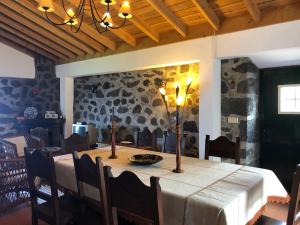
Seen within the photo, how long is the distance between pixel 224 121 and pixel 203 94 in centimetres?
52

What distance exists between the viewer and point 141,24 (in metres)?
3.91

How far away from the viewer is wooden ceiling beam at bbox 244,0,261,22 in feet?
9.78

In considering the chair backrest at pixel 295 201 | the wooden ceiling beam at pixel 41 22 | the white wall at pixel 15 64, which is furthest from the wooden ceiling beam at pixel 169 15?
the white wall at pixel 15 64

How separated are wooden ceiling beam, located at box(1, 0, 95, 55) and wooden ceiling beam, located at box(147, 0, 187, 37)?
2.07m

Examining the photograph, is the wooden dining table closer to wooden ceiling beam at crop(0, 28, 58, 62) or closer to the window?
the window

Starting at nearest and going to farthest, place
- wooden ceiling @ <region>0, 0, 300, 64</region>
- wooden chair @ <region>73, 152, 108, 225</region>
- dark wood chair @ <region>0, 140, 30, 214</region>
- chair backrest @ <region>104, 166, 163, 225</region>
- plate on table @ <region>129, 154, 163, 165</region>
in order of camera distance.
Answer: chair backrest @ <region>104, 166, 163, 225</region> < wooden chair @ <region>73, 152, 108, 225</region> < plate on table @ <region>129, 154, 163, 165</region> < dark wood chair @ <region>0, 140, 30, 214</region> < wooden ceiling @ <region>0, 0, 300, 64</region>

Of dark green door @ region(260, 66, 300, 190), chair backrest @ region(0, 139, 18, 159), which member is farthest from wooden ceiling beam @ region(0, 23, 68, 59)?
dark green door @ region(260, 66, 300, 190)

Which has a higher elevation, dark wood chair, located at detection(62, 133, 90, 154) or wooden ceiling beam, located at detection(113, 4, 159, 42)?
wooden ceiling beam, located at detection(113, 4, 159, 42)

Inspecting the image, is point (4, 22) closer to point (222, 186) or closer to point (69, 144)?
point (69, 144)

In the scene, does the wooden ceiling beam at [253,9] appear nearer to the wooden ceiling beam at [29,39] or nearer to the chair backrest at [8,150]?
the chair backrest at [8,150]

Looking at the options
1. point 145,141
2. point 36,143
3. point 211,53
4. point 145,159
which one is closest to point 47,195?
point 145,159

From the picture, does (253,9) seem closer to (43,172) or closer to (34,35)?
(43,172)

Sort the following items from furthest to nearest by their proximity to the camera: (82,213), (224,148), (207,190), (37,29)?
1. (37,29)
2. (224,148)
3. (82,213)
4. (207,190)

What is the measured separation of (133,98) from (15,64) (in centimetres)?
284
